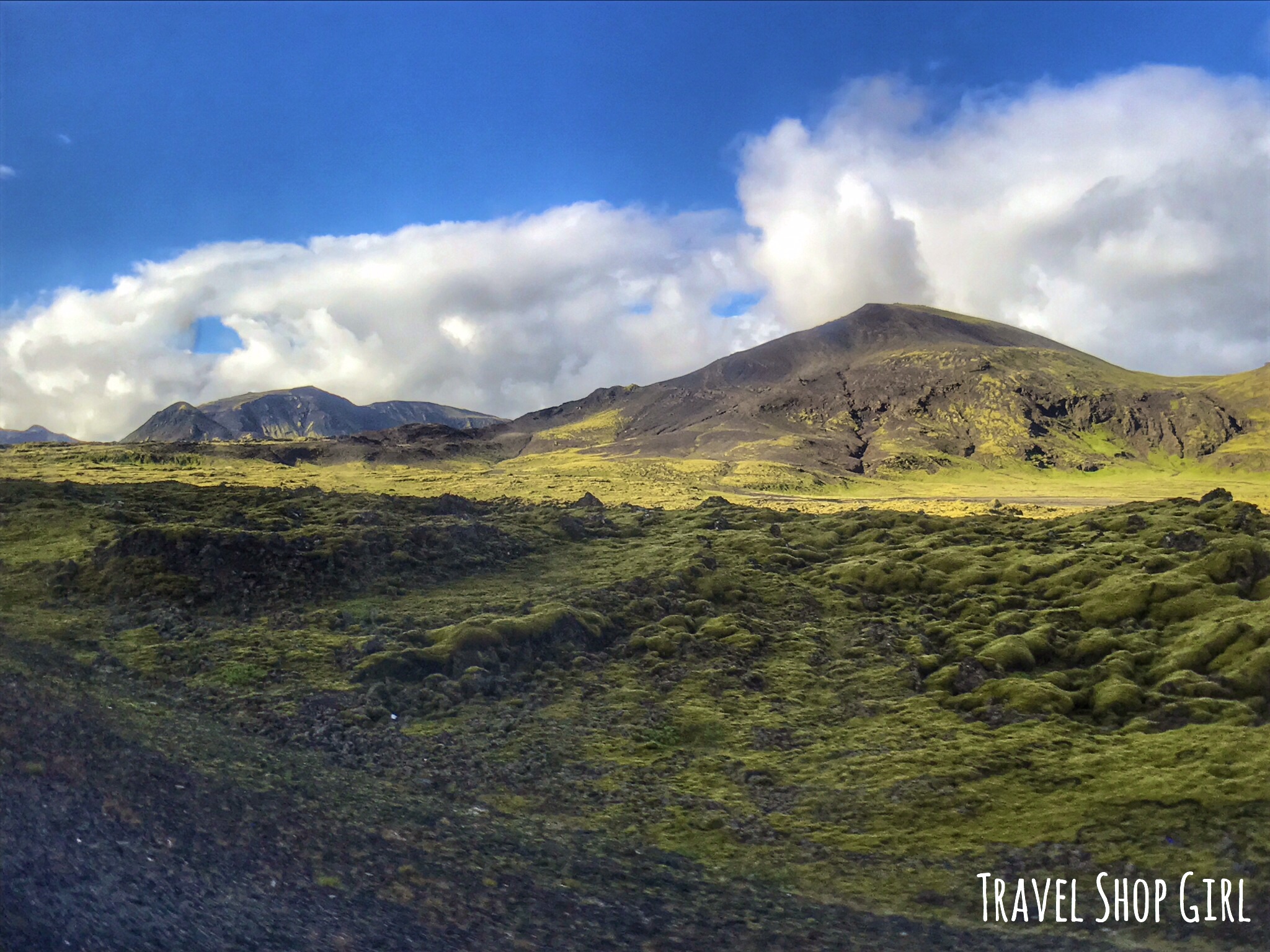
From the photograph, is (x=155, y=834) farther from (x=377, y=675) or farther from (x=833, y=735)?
(x=833, y=735)

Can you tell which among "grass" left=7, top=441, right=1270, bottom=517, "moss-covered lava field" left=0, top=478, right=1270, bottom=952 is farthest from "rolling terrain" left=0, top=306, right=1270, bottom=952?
"grass" left=7, top=441, right=1270, bottom=517

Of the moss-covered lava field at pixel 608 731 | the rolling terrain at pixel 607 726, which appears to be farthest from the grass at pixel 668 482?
the moss-covered lava field at pixel 608 731

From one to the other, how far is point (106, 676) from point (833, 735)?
1776cm

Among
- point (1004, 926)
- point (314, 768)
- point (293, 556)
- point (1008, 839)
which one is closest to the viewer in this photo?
point (1004, 926)

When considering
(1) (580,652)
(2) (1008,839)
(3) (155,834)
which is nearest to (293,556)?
(1) (580,652)

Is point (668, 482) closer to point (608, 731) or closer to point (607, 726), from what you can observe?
point (607, 726)

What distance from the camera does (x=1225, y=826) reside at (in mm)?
13273

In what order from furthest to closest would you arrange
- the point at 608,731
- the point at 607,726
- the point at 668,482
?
1. the point at 668,482
2. the point at 607,726
3. the point at 608,731

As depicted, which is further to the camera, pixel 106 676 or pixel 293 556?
pixel 293 556

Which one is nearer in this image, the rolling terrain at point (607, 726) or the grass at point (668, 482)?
the rolling terrain at point (607, 726)

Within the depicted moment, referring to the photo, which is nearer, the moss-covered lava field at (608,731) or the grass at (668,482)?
the moss-covered lava field at (608,731)

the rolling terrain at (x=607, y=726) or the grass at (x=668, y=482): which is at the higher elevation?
the grass at (x=668, y=482)

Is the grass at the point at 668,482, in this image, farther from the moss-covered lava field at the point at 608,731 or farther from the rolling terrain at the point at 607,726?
the moss-covered lava field at the point at 608,731

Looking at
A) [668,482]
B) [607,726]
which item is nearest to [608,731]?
[607,726]
